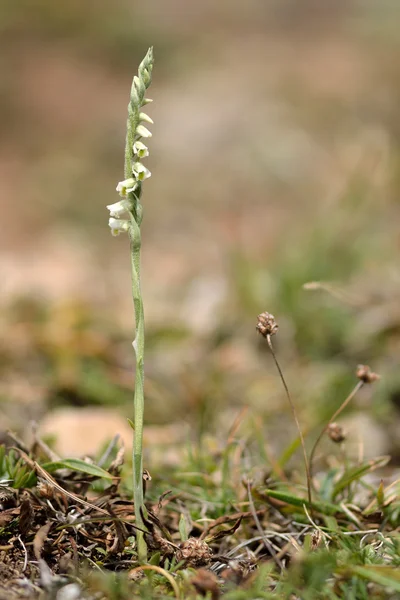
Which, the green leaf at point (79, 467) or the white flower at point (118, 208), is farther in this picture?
the green leaf at point (79, 467)

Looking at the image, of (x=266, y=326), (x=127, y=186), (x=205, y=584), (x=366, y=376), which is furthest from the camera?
(x=366, y=376)

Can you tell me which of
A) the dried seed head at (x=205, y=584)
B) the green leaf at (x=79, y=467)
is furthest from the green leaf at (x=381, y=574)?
the green leaf at (x=79, y=467)

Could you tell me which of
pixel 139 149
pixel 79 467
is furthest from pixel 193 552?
pixel 139 149

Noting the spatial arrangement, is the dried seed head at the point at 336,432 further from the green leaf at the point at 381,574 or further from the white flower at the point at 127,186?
the white flower at the point at 127,186

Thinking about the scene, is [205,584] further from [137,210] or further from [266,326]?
[137,210]

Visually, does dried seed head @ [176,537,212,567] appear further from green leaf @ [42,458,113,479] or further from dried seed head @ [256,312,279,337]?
dried seed head @ [256,312,279,337]

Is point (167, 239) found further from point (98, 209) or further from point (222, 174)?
point (222, 174)
